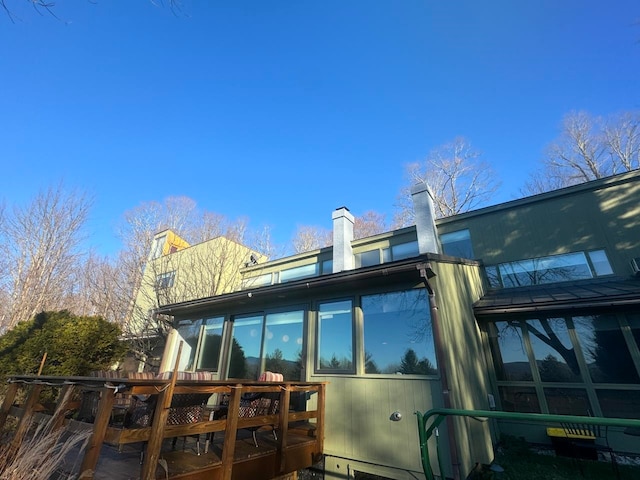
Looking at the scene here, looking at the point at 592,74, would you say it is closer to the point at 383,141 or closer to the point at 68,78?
the point at 383,141

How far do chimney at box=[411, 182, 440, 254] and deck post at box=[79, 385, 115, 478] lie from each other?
7.41m

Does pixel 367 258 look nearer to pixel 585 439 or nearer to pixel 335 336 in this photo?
pixel 335 336

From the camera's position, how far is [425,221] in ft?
27.6

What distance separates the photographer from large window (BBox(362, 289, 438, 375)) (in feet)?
15.0

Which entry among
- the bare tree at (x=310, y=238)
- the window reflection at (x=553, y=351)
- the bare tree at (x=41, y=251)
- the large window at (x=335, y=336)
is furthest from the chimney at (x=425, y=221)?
the bare tree at (x=41, y=251)

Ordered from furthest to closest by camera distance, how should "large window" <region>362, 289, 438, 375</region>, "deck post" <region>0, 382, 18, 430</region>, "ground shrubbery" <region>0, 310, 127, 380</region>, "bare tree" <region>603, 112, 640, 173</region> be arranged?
"bare tree" <region>603, 112, 640, 173</region> → "ground shrubbery" <region>0, 310, 127, 380</region> → "large window" <region>362, 289, 438, 375</region> → "deck post" <region>0, 382, 18, 430</region>

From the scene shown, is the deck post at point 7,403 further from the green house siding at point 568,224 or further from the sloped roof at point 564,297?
the green house siding at point 568,224

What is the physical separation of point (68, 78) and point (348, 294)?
8882 mm

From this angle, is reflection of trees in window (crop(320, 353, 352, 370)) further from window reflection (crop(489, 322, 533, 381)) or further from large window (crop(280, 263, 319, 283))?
large window (crop(280, 263, 319, 283))

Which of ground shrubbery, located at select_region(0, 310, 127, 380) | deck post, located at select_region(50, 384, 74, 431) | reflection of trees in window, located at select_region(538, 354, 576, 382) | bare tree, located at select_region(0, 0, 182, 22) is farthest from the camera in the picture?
ground shrubbery, located at select_region(0, 310, 127, 380)

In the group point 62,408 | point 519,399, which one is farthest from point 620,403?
point 62,408

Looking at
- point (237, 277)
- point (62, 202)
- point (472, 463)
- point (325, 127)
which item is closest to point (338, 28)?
point (325, 127)

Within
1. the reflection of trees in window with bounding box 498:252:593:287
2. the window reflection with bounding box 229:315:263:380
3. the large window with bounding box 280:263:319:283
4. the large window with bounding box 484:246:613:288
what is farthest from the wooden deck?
the large window with bounding box 280:263:319:283

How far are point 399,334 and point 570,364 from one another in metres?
3.84
